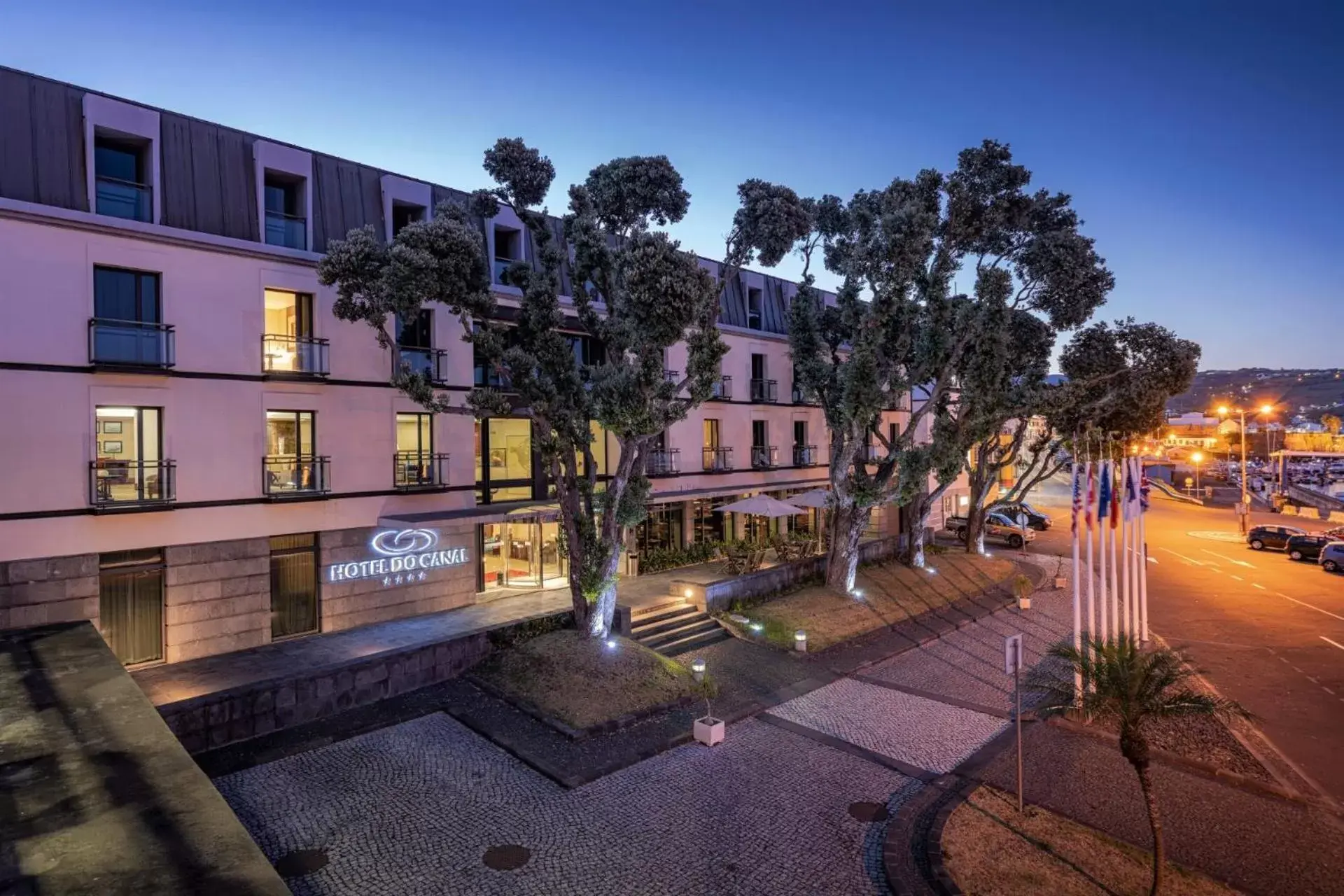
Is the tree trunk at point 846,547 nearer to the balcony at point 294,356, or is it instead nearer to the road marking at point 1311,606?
the road marking at point 1311,606

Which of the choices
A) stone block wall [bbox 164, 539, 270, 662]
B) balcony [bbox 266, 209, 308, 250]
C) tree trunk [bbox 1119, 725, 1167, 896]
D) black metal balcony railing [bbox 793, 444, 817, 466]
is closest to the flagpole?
tree trunk [bbox 1119, 725, 1167, 896]

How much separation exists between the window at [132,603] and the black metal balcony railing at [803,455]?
25.6m

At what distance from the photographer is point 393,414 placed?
67.5ft

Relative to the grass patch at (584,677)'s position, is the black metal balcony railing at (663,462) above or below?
above

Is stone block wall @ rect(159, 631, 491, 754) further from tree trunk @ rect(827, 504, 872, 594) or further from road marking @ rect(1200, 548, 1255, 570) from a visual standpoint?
road marking @ rect(1200, 548, 1255, 570)

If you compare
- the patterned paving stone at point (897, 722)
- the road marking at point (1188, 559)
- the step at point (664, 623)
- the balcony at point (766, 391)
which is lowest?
the road marking at point (1188, 559)

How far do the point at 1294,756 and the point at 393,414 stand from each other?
22.1 m

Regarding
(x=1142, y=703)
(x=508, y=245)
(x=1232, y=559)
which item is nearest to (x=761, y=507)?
(x=508, y=245)

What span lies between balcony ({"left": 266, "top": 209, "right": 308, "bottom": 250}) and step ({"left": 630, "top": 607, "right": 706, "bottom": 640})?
44.9 feet

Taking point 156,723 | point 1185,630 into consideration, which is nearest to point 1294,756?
point 1185,630

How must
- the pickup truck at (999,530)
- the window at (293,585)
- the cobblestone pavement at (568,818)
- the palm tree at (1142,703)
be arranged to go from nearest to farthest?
the palm tree at (1142,703), the cobblestone pavement at (568,818), the window at (293,585), the pickup truck at (999,530)

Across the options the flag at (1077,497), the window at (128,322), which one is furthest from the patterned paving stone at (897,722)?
the window at (128,322)

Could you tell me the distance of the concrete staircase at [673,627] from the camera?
1988cm

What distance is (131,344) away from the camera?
16.4 metres
